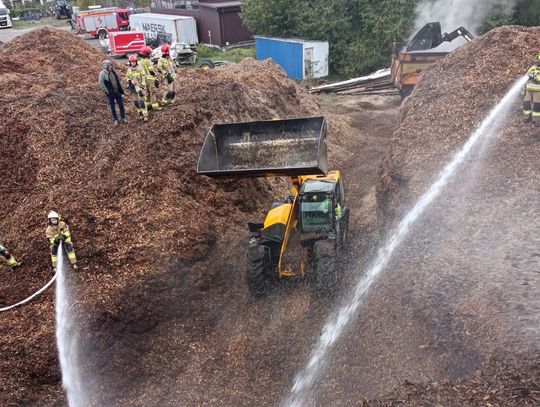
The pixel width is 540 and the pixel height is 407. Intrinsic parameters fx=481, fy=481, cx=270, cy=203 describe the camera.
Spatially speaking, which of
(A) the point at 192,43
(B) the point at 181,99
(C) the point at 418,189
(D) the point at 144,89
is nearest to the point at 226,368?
(C) the point at 418,189

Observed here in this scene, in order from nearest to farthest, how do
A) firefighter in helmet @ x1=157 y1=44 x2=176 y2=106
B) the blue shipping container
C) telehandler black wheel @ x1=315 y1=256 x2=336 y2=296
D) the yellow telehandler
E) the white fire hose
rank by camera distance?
the white fire hose
telehandler black wheel @ x1=315 y1=256 x2=336 y2=296
the yellow telehandler
firefighter in helmet @ x1=157 y1=44 x2=176 y2=106
the blue shipping container

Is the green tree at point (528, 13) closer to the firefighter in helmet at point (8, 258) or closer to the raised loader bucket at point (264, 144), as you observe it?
the raised loader bucket at point (264, 144)

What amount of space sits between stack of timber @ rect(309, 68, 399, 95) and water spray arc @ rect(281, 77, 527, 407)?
1351 centimetres

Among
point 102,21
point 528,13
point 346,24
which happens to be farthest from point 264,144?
point 102,21

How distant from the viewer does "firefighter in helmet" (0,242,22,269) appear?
388 inches

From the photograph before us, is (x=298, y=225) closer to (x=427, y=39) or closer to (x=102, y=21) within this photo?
(x=427, y=39)

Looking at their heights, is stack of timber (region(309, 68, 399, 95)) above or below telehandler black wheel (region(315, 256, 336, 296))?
below

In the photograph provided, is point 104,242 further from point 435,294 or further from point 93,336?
point 435,294

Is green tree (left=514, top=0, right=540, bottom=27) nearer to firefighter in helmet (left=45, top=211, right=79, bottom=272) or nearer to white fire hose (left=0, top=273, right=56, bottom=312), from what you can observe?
firefighter in helmet (left=45, top=211, right=79, bottom=272)

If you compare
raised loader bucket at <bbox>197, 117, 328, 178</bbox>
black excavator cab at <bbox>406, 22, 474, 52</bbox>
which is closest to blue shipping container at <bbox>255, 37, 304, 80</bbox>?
black excavator cab at <bbox>406, 22, 474, 52</bbox>

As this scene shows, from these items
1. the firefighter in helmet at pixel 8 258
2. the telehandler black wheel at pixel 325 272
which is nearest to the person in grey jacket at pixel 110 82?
the firefighter in helmet at pixel 8 258

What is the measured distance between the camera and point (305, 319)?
380 inches

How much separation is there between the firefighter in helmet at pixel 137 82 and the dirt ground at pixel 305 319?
1.80m

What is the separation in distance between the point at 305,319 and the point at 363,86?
827 inches
